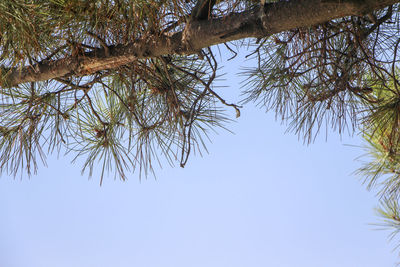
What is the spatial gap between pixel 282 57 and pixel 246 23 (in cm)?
39

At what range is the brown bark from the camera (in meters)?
0.60

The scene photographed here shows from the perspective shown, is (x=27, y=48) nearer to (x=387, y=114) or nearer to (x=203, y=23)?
(x=203, y=23)

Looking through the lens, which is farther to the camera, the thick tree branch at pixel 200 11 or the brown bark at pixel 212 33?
the thick tree branch at pixel 200 11

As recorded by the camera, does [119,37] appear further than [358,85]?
No

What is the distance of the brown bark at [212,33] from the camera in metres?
0.60

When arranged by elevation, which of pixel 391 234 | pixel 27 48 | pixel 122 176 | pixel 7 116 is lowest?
pixel 391 234

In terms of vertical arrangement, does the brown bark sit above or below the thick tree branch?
below

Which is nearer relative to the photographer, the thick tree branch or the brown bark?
the brown bark

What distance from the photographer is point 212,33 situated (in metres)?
0.70

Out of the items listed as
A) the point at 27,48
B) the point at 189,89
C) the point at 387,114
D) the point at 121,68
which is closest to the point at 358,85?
the point at 387,114

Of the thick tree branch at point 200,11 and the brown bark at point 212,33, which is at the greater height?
the thick tree branch at point 200,11

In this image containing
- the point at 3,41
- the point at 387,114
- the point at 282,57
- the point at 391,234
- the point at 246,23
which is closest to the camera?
the point at 246,23

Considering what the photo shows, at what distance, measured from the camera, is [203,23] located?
71cm

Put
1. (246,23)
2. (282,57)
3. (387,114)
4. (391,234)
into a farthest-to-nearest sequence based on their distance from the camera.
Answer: (391,234) → (282,57) → (387,114) → (246,23)
